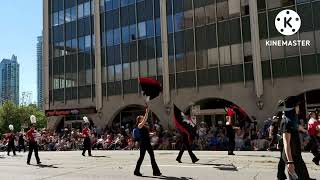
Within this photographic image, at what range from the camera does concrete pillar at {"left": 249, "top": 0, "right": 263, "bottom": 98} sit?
28.8 meters

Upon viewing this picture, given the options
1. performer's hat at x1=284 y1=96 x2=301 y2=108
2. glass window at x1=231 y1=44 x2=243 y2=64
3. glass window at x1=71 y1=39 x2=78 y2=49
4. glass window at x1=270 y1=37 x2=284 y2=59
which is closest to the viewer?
performer's hat at x1=284 y1=96 x2=301 y2=108

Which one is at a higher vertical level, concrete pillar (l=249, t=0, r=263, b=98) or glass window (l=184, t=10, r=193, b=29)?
glass window (l=184, t=10, r=193, b=29)

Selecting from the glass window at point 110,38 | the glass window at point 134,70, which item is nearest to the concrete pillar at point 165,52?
the glass window at point 134,70

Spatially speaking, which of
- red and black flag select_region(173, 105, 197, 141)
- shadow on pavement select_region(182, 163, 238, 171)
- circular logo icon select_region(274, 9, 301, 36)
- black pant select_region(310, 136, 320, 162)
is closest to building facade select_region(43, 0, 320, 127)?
circular logo icon select_region(274, 9, 301, 36)

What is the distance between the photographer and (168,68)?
34469 millimetres

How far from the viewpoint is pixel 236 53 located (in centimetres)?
3053

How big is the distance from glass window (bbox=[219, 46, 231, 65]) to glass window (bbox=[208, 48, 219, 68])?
344 mm

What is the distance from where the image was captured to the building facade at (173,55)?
2842 centimetres

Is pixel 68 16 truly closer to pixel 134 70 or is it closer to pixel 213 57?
pixel 134 70

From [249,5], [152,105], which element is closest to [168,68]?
[152,105]

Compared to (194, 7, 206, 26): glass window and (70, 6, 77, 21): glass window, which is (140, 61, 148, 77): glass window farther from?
(70, 6, 77, 21): glass window

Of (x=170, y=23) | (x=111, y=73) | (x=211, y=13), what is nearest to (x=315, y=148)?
(x=211, y=13)

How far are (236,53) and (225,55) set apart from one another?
0.91m

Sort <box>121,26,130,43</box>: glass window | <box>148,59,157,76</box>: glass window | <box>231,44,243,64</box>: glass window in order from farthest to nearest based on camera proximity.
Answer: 1. <box>121,26,130,43</box>: glass window
2. <box>148,59,157,76</box>: glass window
3. <box>231,44,243,64</box>: glass window
